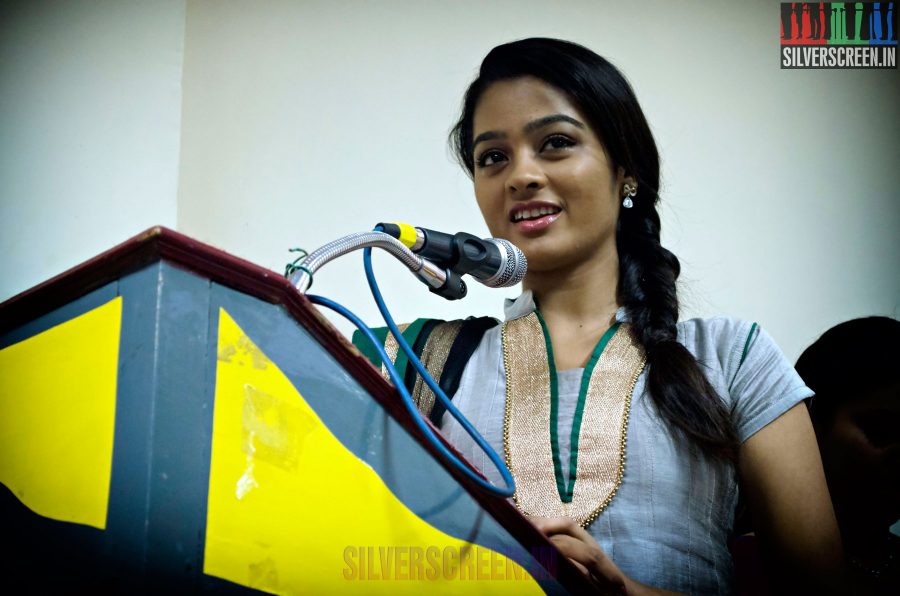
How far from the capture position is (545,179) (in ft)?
3.88

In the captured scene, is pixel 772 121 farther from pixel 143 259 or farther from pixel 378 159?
pixel 143 259

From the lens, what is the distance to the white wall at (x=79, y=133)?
5.84 ft

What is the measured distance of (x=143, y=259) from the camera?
572 mm

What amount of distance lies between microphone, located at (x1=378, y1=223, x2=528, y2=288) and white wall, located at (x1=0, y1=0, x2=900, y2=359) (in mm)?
1038

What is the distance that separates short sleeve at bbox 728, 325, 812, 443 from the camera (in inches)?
41.6

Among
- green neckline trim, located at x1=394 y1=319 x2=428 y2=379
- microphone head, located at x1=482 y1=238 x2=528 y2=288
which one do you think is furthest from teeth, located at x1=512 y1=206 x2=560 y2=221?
microphone head, located at x1=482 y1=238 x2=528 y2=288

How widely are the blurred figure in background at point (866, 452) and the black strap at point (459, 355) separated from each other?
0.64m

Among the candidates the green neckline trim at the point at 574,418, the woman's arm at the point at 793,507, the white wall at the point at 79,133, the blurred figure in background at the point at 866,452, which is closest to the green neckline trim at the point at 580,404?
the green neckline trim at the point at 574,418

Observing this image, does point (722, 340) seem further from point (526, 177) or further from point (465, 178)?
point (465, 178)

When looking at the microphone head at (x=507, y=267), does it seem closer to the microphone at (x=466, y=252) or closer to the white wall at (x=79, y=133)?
the microphone at (x=466, y=252)

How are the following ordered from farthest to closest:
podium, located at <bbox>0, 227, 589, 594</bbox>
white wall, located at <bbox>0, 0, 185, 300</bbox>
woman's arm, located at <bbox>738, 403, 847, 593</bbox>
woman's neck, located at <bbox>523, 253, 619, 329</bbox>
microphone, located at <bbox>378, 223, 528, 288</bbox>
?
white wall, located at <bbox>0, 0, 185, 300</bbox> → woman's neck, located at <bbox>523, 253, 619, 329</bbox> → woman's arm, located at <bbox>738, 403, 847, 593</bbox> → microphone, located at <bbox>378, 223, 528, 288</bbox> → podium, located at <bbox>0, 227, 589, 594</bbox>

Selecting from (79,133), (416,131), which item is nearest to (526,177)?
(416,131)

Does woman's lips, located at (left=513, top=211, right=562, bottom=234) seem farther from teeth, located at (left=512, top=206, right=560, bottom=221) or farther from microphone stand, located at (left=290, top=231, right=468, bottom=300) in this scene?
microphone stand, located at (left=290, top=231, right=468, bottom=300)

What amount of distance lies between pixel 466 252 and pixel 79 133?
1357 millimetres
